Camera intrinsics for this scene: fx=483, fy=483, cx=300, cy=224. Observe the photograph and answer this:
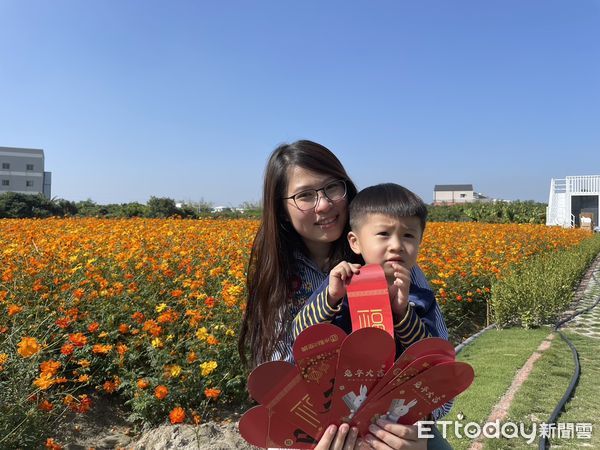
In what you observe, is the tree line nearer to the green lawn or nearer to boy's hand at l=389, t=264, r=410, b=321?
the green lawn

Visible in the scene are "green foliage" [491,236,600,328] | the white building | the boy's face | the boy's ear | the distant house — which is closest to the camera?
the boy's face

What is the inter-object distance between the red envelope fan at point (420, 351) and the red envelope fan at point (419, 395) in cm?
2

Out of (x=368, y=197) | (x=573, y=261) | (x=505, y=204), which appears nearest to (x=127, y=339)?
(x=368, y=197)

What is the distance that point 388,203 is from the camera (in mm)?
1052

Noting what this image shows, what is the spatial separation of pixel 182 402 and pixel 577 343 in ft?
11.3

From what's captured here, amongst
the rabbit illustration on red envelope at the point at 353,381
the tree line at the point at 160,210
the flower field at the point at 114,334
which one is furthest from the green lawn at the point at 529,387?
the tree line at the point at 160,210

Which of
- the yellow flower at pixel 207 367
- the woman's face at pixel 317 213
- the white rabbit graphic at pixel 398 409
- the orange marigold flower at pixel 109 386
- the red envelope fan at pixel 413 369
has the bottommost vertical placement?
the orange marigold flower at pixel 109 386

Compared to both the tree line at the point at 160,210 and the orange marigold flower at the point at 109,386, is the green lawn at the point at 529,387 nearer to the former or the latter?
the orange marigold flower at the point at 109,386

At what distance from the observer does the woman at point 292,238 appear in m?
1.23

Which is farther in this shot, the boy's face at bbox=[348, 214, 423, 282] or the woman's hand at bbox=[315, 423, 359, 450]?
the boy's face at bbox=[348, 214, 423, 282]

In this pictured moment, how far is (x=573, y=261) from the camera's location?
7188 mm

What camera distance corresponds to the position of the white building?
2181 cm

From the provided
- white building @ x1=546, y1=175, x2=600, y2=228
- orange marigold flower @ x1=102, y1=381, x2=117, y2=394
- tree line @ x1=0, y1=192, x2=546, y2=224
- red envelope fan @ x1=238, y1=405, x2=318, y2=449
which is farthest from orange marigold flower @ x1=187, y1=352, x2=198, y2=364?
white building @ x1=546, y1=175, x2=600, y2=228

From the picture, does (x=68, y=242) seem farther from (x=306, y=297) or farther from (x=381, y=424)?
(x=381, y=424)
